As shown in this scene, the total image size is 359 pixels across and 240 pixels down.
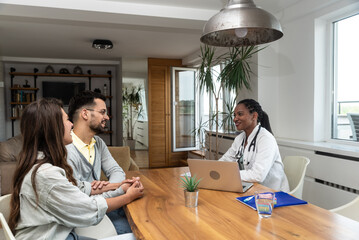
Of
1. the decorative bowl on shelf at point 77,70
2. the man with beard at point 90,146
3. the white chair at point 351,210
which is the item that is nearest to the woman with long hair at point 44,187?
the man with beard at point 90,146

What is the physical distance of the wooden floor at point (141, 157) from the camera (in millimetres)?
6679

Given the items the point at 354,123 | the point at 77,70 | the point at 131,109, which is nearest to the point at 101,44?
the point at 131,109

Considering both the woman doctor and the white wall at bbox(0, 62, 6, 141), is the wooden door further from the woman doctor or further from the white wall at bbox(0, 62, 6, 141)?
the woman doctor

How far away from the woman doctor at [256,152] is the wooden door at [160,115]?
4172 mm

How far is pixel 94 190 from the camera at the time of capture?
1.79 metres

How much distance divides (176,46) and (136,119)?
2.10 metres

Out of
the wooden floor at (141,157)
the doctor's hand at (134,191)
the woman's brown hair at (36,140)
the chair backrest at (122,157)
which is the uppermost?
the woman's brown hair at (36,140)

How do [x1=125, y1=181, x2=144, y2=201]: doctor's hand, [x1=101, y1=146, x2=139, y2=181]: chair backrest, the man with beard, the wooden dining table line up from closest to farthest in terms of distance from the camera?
1. the wooden dining table
2. [x1=125, y1=181, x2=144, y2=201]: doctor's hand
3. the man with beard
4. [x1=101, y1=146, x2=139, y2=181]: chair backrest

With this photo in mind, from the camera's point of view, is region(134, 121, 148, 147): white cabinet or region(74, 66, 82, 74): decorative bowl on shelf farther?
region(74, 66, 82, 74): decorative bowl on shelf

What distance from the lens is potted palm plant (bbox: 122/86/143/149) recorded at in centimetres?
672

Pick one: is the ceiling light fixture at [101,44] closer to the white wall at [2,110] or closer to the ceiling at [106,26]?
the ceiling at [106,26]

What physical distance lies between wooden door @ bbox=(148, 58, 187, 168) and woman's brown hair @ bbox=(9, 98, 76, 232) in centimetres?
539

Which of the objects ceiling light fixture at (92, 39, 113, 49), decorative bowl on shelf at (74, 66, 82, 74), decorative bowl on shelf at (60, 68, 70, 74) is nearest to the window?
ceiling light fixture at (92, 39, 113, 49)

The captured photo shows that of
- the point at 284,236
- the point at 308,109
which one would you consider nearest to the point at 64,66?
the point at 308,109
